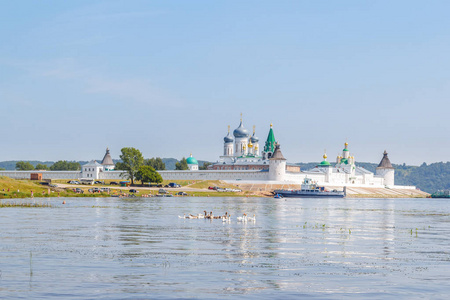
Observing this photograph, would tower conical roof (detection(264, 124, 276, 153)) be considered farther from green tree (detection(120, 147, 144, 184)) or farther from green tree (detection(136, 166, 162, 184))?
green tree (detection(136, 166, 162, 184))

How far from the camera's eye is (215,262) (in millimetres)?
28750

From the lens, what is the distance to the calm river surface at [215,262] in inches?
895

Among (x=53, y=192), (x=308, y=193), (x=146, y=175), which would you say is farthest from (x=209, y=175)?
(x=53, y=192)

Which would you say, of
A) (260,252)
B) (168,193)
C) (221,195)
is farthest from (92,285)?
(221,195)

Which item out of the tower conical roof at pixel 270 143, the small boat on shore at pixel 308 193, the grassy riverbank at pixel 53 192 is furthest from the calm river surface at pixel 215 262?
the tower conical roof at pixel 270 143

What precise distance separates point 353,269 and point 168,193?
313ft

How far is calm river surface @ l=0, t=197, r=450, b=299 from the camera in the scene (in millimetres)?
22734

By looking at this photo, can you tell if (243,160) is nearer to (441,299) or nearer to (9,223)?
(9,223)

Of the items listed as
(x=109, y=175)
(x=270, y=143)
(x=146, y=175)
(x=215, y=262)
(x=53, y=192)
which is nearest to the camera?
(x=215, y=262)

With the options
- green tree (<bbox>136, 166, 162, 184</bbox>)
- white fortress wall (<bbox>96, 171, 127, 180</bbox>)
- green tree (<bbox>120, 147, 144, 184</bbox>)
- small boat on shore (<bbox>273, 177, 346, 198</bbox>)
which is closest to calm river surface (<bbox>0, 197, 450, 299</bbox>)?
green tree (<bbox>136, 166, 162, 184</bbox>)

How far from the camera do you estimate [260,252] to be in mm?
32656

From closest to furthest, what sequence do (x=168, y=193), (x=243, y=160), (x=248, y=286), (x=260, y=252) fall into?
(x=248, y=286), (x=260, y=252), (x=168, y=193), (x=243, y=160)

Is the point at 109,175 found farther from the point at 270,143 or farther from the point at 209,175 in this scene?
the point at 270,143

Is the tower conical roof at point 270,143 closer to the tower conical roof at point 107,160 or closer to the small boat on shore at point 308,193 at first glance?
the small boat on shore at point 308,193
